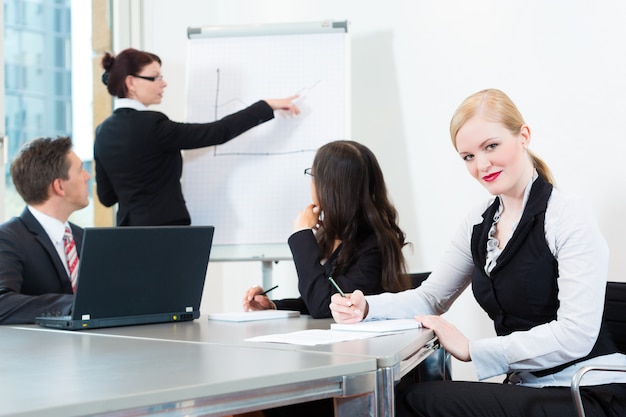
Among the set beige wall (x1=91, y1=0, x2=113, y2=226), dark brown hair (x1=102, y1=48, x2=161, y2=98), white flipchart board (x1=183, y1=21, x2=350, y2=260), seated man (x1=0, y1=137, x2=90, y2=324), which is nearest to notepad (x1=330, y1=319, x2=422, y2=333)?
seated man (x1=0, y1=137, x2=90, y2=324)

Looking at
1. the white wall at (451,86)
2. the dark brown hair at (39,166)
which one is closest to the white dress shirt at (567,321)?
the white wall at (451,86)

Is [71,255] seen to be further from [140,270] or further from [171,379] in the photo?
[171,379]

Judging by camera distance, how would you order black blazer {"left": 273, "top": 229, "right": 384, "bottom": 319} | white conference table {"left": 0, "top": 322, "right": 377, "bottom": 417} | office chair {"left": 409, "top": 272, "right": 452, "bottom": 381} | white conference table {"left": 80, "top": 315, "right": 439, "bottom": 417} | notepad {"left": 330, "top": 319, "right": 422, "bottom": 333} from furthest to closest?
black blazer {"left": 273, "top": 229, "right": 384, "bottom": 319} → office chair {"left": 409, "top": 272, "right": 452, "bottom": 381} → notepad {"left": 330, "top": 319, "right": 422, "bottom": 333} → white conference table {"left": 80, "top": 315, "right": 439, "bottom": 417} → white conference table {"left": 0, "top": 322, "right": 377, "bottom": 417}

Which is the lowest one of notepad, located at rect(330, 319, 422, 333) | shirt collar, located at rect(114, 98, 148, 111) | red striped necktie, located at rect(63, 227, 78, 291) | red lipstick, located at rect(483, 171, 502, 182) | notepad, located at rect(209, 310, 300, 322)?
notepad, located at rect(209, 310, 300, 322)

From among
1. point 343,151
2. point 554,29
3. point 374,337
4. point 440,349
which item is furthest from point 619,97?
point 374,337

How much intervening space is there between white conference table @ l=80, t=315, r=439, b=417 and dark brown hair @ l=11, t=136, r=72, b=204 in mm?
845

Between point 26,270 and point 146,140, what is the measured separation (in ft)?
3.53

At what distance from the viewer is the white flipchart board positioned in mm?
3549

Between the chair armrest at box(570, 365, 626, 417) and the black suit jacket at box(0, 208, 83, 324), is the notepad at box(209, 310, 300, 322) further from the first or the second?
the chair armrest at box(570, 365, 626, 417)

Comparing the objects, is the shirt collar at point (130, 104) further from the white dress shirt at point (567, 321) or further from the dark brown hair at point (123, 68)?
the white dress shirt at point (567, 321)

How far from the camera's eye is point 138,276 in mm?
2096

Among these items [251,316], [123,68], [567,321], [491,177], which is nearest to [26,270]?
[251,316]

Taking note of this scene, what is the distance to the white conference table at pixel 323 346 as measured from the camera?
144 cm

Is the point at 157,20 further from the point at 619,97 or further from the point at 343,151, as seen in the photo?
the point at 619,97
